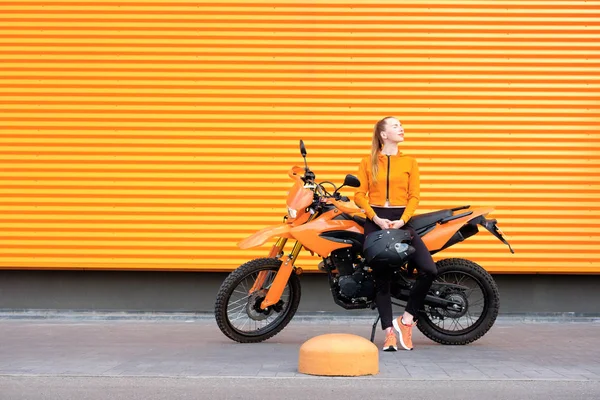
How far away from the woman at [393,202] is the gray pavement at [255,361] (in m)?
0.36

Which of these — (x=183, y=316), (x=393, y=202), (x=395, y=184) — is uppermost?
(x=395, y=184)

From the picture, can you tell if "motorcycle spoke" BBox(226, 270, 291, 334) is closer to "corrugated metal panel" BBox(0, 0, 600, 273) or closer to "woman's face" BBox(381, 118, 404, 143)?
"woman's face" BBox(381, 118, 404, 143)

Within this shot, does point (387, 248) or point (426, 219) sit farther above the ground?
point (426, 219)

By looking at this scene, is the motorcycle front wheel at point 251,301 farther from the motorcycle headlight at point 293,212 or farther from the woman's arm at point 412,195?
the woman's arm at point 412,195

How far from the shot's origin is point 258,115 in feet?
37.9

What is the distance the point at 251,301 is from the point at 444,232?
1868 mm

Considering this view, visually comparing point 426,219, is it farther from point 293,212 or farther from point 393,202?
point 293,212

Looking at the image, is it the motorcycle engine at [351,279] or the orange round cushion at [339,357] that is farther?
the motorcycle engine at [351,279]

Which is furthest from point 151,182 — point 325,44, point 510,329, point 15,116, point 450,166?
point 510,329

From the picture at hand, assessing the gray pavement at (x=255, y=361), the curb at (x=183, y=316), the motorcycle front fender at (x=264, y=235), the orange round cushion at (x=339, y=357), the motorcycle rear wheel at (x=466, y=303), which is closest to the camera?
the gray pavement at (x=255, y=361)


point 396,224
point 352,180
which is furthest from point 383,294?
point 352,180

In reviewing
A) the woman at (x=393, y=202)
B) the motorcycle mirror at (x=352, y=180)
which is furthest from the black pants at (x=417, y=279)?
the motorcycle mirror at (x=352, y=180)

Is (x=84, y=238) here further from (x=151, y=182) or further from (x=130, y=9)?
(x=130, y=9)

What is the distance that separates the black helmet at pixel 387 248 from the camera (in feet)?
27.5
